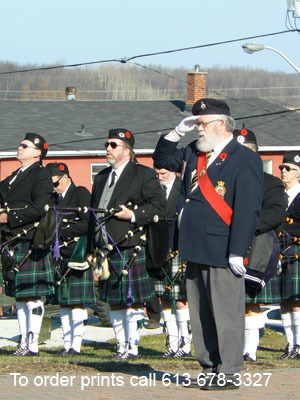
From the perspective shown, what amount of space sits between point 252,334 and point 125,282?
4.21 feet

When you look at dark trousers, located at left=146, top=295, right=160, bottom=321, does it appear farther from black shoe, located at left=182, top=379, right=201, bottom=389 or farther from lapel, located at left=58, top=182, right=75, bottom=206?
black shoe, located at left=182, top=379, right=201, bottom=389

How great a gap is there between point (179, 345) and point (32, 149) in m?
2.56

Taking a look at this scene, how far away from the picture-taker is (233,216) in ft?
19.1

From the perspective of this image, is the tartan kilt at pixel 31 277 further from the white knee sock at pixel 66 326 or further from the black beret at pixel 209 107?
the black beret at pixel 209 107

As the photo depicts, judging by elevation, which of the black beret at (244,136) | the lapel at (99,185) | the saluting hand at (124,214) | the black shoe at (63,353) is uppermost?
the black beret at (244,136)

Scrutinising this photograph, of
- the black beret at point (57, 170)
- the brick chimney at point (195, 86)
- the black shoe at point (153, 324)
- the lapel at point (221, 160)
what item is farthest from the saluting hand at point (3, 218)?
the brick chimney at point (195, 86)

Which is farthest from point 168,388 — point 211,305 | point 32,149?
point 32,149

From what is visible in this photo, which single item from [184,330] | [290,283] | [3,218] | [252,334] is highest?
[3,218]

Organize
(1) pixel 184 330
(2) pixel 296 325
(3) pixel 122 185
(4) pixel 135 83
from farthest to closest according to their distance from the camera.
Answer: (4) pixel 135 83, (1) pixel 184 330, (2) pixel 296 325, (3) pixel 122 185

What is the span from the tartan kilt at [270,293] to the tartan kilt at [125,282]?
114 cm

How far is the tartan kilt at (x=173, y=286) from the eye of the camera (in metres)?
9.39

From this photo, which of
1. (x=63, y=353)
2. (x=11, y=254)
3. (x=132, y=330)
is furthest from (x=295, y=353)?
(x=11, y=254)

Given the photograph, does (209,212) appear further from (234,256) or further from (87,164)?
(87,164)

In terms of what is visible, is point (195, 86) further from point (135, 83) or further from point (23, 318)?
point (135, 83)
